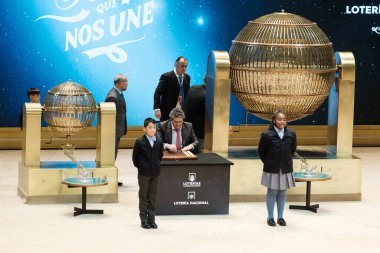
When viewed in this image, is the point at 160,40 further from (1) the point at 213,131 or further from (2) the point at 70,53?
(1) the point at 213,131

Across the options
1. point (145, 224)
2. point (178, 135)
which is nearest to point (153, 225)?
point (145, 224)

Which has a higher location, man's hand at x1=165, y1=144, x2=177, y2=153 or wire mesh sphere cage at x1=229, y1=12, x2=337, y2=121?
wire mesh sphere cage at x1=229, y1=12, x2=337, y2=121

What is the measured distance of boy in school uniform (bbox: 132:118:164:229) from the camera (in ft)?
37.5

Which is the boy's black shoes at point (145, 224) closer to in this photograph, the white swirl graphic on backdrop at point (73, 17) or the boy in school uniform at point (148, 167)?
the boy in school uniform at point (148, 167)

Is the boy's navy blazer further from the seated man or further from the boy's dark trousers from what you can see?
the seated man

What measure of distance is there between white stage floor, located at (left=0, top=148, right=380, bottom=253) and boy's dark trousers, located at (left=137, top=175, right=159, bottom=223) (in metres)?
0.18

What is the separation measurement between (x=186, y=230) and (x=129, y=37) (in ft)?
21.8

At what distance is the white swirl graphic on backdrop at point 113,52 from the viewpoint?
1739 centimetres

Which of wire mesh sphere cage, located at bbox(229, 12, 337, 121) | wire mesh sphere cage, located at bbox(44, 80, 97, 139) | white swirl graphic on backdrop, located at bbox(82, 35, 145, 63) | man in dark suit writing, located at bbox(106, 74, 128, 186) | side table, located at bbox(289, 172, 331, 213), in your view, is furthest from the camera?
white swirl graphic on backdrop, located at bbox(82, 35, 145, 63)

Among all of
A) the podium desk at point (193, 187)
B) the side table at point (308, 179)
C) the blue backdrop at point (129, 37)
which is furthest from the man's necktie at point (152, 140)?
the blue backdrop at point (129, 37)

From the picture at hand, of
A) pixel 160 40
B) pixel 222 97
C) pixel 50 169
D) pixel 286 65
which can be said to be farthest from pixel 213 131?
pixel 160 40

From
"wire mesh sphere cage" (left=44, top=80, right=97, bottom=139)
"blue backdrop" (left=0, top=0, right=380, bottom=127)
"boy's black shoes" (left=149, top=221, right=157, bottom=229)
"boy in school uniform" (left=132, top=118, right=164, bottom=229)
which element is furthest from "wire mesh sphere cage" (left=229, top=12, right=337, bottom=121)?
"blue backdrop" (left=0, top=0, right=380, bottom=127)

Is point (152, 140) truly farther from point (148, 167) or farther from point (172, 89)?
point (172, 89)

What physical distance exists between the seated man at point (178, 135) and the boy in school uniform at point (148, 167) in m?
1.39
